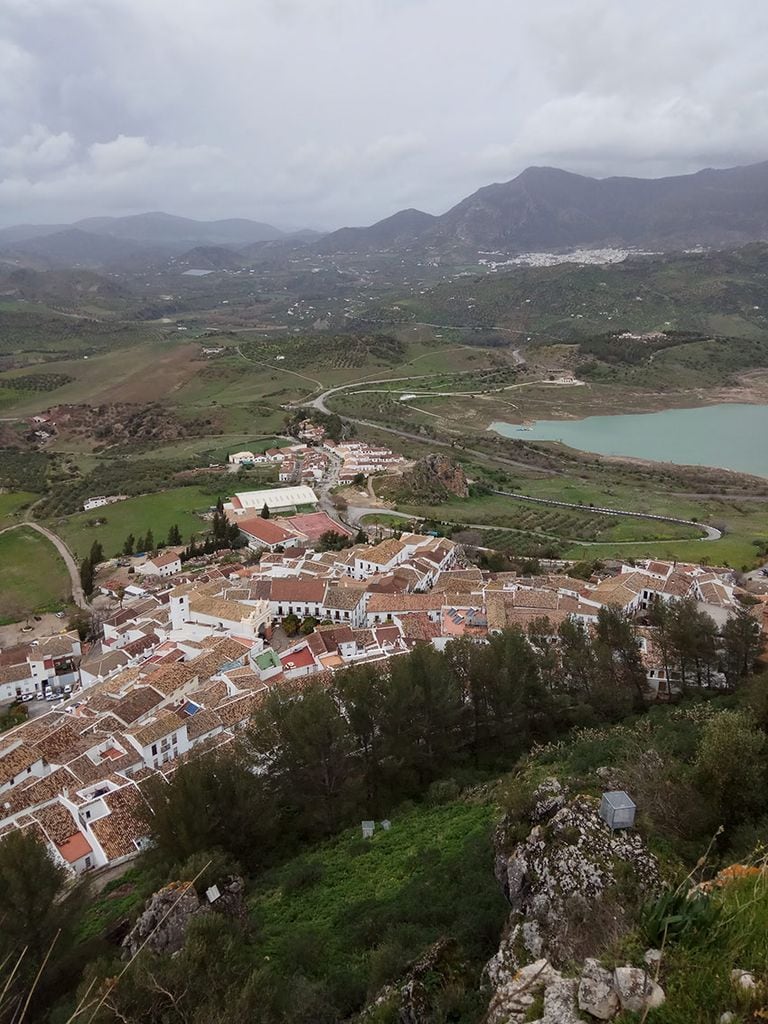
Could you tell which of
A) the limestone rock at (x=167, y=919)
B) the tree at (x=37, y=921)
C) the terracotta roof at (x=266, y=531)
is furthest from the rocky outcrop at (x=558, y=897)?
the terracotta roof at (x=266, y=531)

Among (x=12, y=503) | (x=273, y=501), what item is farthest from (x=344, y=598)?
(x=12, y=503)

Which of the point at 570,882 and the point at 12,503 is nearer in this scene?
the point at 570,882

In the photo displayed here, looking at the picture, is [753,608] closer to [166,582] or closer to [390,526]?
[390,526]

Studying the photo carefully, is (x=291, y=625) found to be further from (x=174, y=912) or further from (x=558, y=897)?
(x=558, y=897)

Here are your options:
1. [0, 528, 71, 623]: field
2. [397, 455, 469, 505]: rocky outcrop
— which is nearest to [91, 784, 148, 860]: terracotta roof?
[0, 528, 71, 623]: field

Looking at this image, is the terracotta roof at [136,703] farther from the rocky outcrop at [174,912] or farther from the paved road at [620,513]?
the paved road at [620,513]

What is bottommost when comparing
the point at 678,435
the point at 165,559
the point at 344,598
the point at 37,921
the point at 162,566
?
the point at 678,435
